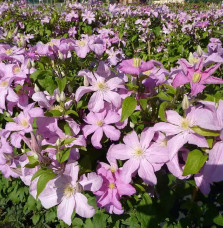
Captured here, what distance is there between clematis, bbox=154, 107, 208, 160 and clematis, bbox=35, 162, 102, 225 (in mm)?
307

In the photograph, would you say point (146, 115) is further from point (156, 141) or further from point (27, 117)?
point (27, 117)

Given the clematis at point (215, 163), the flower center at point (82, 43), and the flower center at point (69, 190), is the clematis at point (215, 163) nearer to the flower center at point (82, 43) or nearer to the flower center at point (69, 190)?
the flower center at point (69, 190)

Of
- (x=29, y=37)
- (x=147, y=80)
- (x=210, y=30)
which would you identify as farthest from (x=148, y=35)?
(x=147, y=80)

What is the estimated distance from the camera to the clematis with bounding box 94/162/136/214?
102 cm

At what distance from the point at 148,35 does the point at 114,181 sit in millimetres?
3103

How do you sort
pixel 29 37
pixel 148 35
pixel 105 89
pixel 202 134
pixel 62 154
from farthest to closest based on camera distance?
pixel 148 35 < pixel 29 37 < pixel 105 89 < pixel 62 154 < pixel 202 134

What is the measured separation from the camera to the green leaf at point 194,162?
30.4 inches

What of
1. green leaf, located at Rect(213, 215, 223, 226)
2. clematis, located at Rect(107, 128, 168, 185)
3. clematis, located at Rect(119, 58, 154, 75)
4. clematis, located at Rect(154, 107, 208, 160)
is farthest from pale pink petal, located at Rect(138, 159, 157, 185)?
green leaf, located at Rect(213, 215, 223, 226)

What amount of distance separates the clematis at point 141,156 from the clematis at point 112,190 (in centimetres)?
5

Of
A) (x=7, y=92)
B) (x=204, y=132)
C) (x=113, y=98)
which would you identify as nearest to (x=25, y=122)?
(x=7, y=92)

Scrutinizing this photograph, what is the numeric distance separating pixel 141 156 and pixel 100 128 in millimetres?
207

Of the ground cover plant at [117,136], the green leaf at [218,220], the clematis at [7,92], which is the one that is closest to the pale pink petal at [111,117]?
the ground cover plant at [117,136]

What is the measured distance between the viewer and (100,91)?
3.54ft

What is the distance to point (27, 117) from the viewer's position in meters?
1.16
